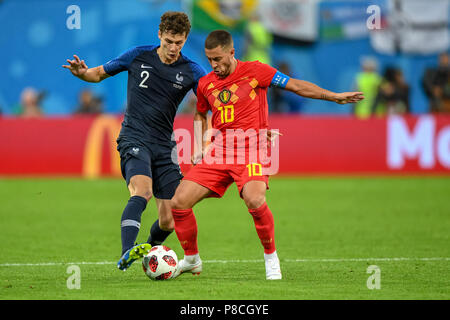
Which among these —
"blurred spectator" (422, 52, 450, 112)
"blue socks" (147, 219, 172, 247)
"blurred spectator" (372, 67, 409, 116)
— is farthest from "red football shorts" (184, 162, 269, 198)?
"blurred spectator" (422, 52, 450, 112)

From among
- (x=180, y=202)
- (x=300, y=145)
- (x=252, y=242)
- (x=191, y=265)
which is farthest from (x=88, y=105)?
(x=180, y=202)

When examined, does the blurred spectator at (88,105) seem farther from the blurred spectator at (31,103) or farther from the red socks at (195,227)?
the red socks at (195,227)

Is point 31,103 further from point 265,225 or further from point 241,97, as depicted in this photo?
point 265,225

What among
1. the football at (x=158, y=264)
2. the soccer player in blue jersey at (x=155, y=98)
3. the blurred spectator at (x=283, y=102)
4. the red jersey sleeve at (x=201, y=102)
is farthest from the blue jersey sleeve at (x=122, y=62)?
the blurred spectator at (x=283, y=102)

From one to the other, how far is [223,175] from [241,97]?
704 millimetres

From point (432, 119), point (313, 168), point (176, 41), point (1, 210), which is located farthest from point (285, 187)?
point (176, 41)

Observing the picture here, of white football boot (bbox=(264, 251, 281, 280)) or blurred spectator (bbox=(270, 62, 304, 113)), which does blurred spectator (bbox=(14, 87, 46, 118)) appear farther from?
white football boot (bbox=(264, 251, 281, 280))

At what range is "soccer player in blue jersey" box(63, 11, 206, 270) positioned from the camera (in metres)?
7.71

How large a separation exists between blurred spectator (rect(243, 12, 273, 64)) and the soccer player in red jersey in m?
13.7

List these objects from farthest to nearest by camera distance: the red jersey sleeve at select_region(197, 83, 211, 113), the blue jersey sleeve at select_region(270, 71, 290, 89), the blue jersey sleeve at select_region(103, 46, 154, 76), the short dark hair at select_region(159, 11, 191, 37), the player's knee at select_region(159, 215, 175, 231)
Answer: the player's knee at select_region(159, 215, 175, 231), the blue jersey sleeve at select_region(103, 46, 154, 76), the red jersey sleeve at select_region(197, 83, 211, 113), the short dark hair at select_region(159, 11, 191, 37), the blue jersey sleeve at select_region(270, 71, 290, 89)

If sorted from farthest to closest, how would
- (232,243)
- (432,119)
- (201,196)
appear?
(432,119)
(232,243)
(201,196)

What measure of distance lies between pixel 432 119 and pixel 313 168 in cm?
271

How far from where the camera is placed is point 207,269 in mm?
8000
